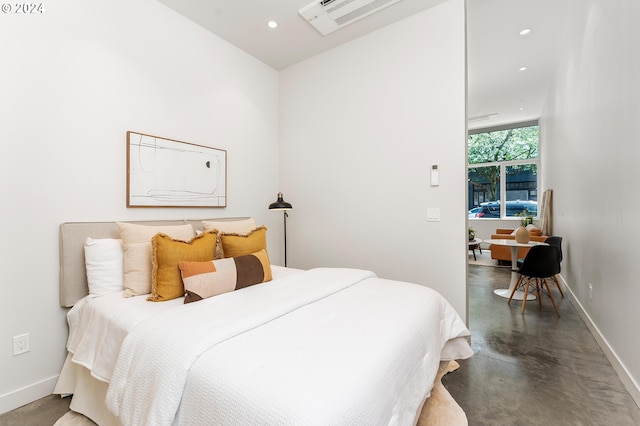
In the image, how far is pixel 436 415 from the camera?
5.67 feet

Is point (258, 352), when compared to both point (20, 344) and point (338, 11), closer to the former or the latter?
point (20, 344)

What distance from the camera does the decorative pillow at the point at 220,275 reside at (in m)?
1.81

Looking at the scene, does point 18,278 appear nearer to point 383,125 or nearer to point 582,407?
point 383,125

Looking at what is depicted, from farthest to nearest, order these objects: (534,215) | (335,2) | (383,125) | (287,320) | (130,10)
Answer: (534,215)
(383,125)
(335,2)
(130,10)
(287,320)

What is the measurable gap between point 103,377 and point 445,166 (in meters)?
2.81

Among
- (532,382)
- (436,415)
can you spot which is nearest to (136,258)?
(436,415)

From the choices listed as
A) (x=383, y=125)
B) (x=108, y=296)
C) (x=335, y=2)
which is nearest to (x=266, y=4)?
(x=335, y=2)

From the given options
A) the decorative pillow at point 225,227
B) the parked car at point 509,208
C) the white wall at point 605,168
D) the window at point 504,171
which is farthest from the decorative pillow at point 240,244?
the parked car at point 509,208

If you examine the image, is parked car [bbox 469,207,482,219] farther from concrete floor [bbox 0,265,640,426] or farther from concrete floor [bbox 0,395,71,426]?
concrete floor [bbox 0,395,71,426]

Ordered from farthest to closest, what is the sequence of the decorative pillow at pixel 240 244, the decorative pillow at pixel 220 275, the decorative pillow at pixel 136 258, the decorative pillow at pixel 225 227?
the decorative pillow at pixel 225 227, the decorative pillow at pixel 240 244, the decorative pillow at pixel 136 258, the decorative pillow at pixel 220 275

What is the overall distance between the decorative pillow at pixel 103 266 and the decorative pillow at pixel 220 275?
0.54 m

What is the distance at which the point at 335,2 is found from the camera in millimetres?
2570

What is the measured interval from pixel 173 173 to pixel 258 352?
83.0 inches

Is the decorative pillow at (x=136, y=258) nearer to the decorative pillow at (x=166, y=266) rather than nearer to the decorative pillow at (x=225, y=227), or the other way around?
the decorative pillow at (x=166, y=266)
